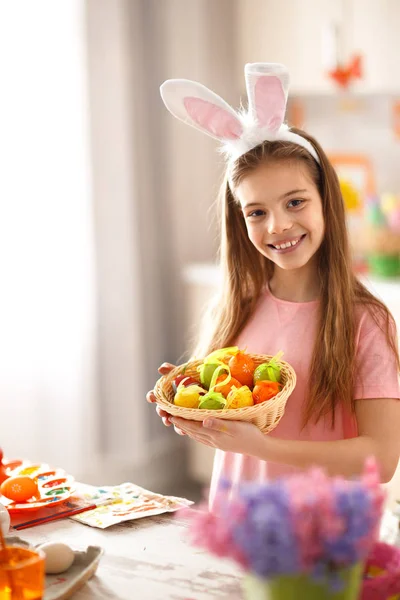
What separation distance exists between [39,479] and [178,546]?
40cm

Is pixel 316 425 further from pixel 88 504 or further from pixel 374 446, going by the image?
pixel 88 504

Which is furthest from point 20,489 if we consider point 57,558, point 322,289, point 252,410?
point 322,289

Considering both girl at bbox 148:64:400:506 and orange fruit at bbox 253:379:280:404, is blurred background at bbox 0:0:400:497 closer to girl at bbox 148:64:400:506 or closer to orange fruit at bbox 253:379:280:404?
girl at bbox 148:64:400:506

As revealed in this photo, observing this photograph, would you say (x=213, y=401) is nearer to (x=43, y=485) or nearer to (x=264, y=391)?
(x=264, y=391)

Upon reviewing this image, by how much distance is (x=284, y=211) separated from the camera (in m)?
1.63

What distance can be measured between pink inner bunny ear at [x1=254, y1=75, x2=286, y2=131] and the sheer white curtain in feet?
5.55

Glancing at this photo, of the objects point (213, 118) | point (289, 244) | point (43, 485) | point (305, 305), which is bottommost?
point (43, 485)

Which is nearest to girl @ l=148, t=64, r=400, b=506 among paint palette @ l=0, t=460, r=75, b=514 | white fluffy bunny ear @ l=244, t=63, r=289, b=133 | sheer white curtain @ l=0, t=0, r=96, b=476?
white fluffy bunny ear @ l=244, t=63, r=289, b=133

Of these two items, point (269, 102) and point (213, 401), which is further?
point (269, 102)

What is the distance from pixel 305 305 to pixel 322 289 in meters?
0.06

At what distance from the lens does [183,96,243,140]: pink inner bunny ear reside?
166 cm

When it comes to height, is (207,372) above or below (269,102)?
below

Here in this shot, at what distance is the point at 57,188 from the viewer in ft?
10.7

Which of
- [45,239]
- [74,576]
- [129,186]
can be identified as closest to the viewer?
[74,576]
